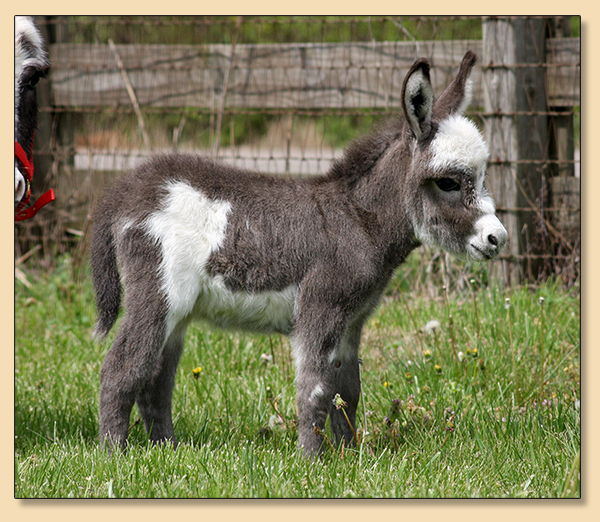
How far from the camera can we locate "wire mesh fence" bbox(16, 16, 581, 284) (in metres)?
5.64

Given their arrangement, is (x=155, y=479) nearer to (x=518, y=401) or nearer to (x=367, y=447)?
(x=367, y=447)

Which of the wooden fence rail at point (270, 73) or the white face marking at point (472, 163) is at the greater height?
the wooden fence rail at point (270, 73)

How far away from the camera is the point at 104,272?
364 cm

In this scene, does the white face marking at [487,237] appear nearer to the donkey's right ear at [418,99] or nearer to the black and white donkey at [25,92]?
the donkey's right ear at [418,99]

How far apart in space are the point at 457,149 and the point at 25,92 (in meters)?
2.16

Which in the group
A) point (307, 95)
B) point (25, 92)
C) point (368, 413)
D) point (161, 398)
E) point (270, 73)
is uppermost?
point (270, 73)

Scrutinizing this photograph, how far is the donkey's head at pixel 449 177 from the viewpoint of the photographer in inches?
129

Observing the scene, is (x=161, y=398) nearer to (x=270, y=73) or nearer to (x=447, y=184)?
(x=447, y=184)

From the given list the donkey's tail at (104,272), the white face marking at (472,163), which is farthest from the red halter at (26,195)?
the white face marking at (472,163)

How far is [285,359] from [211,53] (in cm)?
295

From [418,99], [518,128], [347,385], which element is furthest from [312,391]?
[518,128]

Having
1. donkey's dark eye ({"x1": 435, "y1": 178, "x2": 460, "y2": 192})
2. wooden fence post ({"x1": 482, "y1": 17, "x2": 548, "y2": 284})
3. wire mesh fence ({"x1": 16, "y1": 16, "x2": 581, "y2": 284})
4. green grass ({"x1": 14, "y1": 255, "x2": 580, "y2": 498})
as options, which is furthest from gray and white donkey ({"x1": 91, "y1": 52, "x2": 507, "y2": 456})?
wooden fence post ({"x1": 482, "y1": 17, "x2": 548, "y2": 284})

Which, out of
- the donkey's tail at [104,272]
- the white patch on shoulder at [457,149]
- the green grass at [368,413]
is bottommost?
the green grass at [368,413]

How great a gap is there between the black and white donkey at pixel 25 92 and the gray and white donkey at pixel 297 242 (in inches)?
18.1
